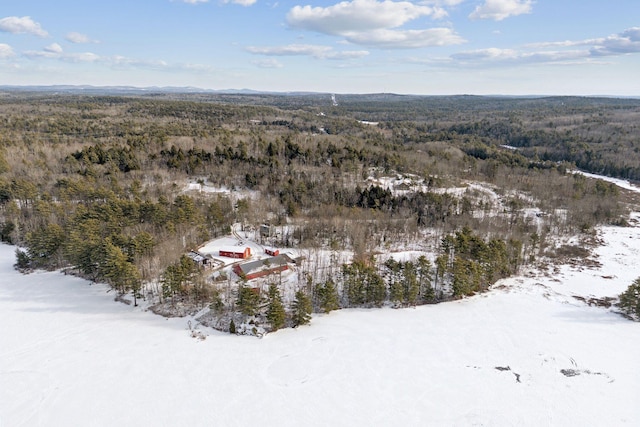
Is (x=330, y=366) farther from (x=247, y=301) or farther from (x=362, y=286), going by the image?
(x=362, y=286)

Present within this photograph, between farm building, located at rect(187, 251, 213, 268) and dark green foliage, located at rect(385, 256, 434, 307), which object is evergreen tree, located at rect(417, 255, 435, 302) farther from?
farm building, located at rect(187, 251, 213, 268)

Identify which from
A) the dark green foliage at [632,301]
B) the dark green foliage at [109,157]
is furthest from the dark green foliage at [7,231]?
the dark green foliage at [632,301]

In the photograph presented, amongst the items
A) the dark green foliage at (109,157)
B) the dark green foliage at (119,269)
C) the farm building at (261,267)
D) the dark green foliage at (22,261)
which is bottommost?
the dark green foliage at (22,261)

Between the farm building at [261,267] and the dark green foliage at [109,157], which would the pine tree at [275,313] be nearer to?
the farm building at [261,267]

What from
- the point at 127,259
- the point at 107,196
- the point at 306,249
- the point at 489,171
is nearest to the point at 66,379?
the point at 127,259

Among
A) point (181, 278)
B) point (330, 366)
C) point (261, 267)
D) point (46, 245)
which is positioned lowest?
point (330, 366)

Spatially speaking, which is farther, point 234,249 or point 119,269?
point 234,249

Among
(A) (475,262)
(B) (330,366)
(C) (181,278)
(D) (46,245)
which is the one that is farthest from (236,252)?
(A) (475,262)
